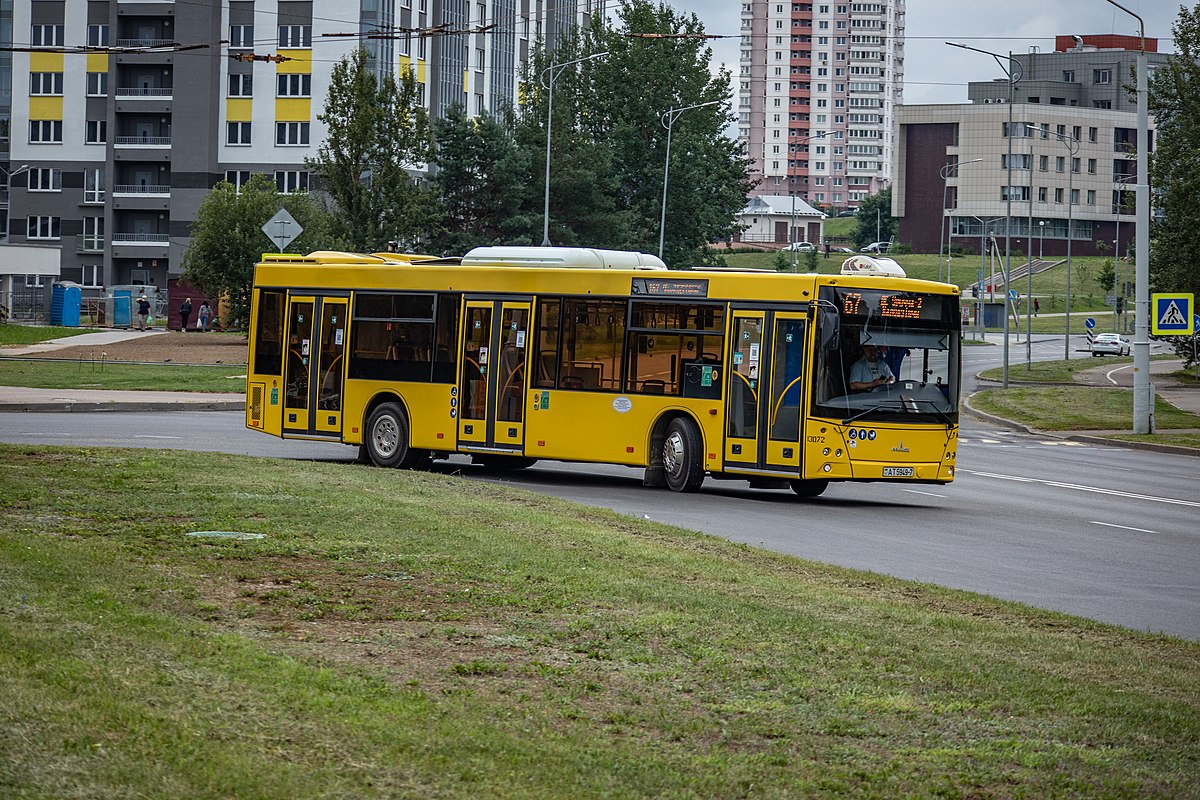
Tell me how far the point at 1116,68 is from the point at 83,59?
106 meters

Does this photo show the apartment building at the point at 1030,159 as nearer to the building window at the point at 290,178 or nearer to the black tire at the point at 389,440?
the building window at the point at 290,178

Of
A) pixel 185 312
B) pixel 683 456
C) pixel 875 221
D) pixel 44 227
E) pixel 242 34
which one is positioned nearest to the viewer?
pixel 683 456

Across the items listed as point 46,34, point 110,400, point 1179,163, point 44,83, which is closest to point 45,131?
point 44,83

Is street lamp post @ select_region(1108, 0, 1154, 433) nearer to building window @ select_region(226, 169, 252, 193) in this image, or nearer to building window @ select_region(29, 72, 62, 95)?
building window @ select_region(226, 169, 252, 193)

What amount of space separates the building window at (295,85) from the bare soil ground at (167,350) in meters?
26.5

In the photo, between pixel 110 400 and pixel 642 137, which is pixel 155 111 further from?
pixel 110 400

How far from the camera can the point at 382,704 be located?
20.5ft

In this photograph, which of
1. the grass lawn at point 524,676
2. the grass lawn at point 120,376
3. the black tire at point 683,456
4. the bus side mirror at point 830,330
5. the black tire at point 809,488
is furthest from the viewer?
the grass lawn at point 120,376

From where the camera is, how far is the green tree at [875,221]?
170875mm

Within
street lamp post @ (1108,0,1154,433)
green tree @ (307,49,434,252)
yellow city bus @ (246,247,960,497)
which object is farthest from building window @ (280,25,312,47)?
yellow city bus @ (246,247,960,497)

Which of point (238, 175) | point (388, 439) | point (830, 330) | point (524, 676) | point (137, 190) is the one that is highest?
point (238, 175)

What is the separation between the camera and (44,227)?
305 feet

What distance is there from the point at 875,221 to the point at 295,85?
3894 inches

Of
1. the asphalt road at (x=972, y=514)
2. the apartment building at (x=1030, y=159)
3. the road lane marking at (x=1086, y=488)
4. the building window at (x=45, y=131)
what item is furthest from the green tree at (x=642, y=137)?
the apartment building at (x=1030, y=159)
